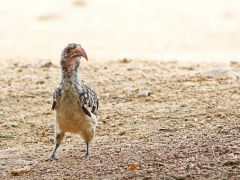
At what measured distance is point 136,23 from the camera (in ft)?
69.5

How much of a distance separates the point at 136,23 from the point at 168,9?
1.44 metres

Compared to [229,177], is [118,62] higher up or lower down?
higher up

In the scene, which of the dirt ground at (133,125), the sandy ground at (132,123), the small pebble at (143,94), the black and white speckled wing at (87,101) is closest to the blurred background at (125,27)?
the sandy ground at (132,123)

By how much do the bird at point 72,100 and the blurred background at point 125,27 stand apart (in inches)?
430

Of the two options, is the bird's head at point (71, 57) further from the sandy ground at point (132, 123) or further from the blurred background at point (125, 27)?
the blurred background at point (125, 27)

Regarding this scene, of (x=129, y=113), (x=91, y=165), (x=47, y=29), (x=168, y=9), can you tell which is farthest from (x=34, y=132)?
Result: (x=168, y=9)

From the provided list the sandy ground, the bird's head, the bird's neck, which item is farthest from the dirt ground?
the bird's head

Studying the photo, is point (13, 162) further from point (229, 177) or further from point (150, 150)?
point (229, 177)

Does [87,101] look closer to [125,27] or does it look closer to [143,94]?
[143,94]

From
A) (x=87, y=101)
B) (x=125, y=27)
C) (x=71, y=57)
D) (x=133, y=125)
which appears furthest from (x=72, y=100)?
(x=125, y=27)

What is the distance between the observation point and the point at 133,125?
701 cm

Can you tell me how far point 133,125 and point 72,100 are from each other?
126cm

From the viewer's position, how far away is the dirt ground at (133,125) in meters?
5.32

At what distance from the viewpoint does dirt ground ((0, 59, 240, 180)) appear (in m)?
5.32
